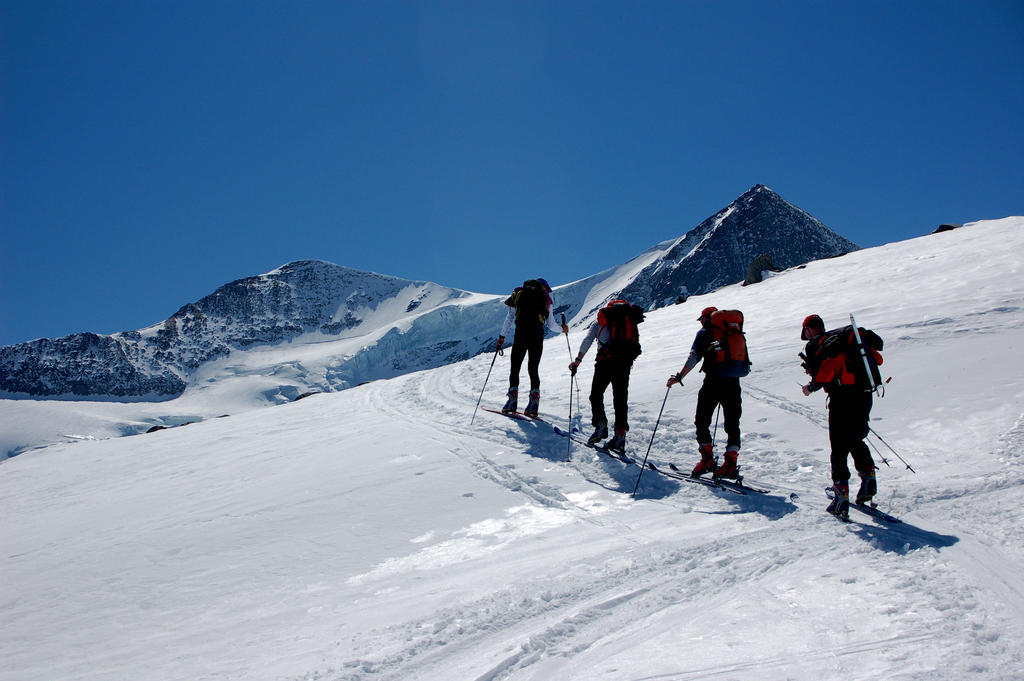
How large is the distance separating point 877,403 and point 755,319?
28.9 ft

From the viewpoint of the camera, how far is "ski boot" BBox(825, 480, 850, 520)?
17.1ft

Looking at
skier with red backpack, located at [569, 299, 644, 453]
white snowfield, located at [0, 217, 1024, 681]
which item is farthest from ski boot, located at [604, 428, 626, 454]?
white snowfield, located at [0, 217, 1024, 681]

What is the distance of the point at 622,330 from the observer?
Result: 766 centimetres

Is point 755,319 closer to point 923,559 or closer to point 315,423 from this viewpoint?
point 315,423

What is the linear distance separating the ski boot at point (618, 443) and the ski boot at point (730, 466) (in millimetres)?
1326

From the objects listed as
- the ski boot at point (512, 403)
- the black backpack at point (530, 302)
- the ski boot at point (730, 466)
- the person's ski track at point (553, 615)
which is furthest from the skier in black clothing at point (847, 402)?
the ski boot at point (512, 403)

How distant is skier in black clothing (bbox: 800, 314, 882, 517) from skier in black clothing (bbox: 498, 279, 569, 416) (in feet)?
14.5

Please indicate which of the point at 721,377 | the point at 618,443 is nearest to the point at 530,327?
the point at 618,443

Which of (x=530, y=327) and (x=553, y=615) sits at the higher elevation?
(x=530, y=327)

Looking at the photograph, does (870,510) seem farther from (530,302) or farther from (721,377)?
(530,302)

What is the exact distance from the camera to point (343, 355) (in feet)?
633

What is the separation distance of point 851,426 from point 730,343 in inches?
61.2

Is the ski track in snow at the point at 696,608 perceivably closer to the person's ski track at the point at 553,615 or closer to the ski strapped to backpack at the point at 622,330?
the person's ski track at the point at 553,615

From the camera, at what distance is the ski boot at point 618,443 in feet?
24.7
